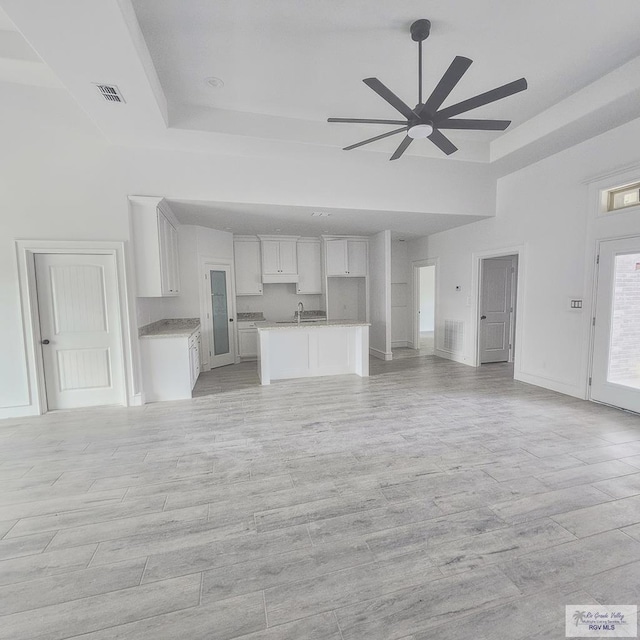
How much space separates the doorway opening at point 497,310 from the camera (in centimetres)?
619

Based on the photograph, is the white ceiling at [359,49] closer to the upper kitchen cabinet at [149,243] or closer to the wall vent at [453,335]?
the upper kitchen cabinet at [149,243]

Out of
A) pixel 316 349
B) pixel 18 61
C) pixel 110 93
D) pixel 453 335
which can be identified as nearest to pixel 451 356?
Result: pixel 453 335

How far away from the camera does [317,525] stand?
6.55 feet

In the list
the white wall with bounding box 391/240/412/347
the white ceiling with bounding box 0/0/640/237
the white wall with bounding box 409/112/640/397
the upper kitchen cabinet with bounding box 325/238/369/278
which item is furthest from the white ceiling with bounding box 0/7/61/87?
the white wall with bounding box 391/240/412/347

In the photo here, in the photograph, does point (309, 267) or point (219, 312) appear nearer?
point (219, 312)

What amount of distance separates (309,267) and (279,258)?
71 cm

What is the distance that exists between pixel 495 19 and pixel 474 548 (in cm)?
370

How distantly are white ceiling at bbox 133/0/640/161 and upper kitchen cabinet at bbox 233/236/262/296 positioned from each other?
10.2 feet

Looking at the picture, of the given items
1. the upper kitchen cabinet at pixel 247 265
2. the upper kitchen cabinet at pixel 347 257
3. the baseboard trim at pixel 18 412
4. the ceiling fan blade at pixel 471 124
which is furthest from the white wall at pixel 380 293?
the baseboard trim at pixel 18 412

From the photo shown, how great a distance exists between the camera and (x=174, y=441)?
316 cm

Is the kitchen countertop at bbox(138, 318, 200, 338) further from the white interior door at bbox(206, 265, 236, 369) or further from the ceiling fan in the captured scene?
the ceiling fan

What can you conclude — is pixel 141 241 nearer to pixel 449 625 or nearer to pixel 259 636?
pixel 259 636

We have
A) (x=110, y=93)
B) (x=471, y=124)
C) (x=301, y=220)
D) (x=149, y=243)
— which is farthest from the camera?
(x=301, y=220)

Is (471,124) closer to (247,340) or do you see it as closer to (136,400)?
(136,400)
